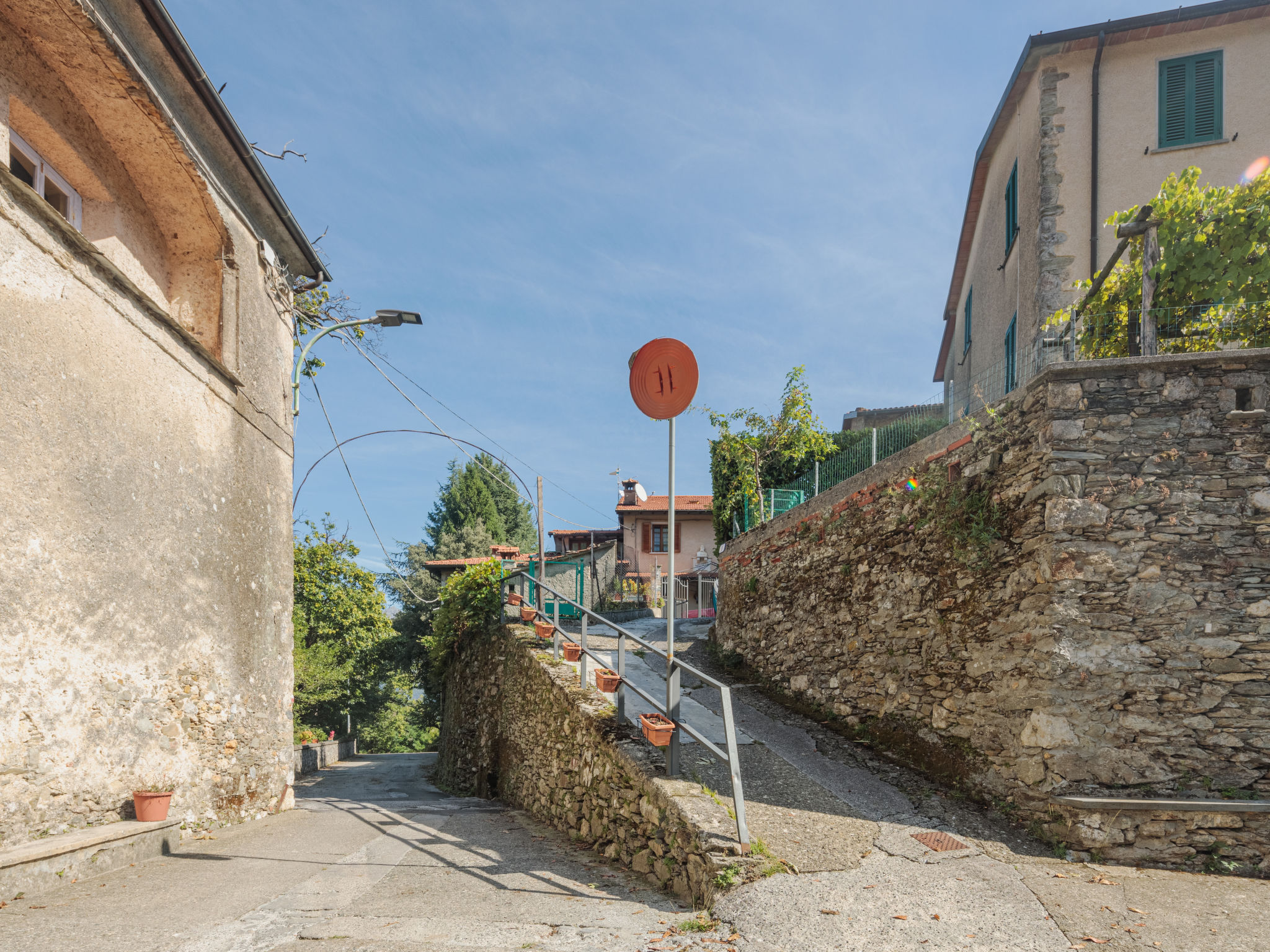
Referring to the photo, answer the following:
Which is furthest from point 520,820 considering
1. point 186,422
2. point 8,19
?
point 8,19

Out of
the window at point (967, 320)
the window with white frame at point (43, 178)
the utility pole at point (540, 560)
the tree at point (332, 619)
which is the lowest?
the tree at point (332, 619)

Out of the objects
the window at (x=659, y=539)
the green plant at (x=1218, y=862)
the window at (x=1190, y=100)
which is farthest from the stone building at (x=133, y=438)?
the window at (x=659, y=539)

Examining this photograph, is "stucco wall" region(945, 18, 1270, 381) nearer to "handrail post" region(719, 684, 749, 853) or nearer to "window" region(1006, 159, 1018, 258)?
"window" region(1006, 159, 1018, 258)

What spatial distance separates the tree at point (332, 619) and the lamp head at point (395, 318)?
12.2 metres

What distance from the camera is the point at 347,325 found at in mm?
10367

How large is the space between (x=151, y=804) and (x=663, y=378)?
515cm

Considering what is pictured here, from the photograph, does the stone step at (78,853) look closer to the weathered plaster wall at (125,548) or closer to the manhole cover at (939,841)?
the weathered plaster wall at (125,548)

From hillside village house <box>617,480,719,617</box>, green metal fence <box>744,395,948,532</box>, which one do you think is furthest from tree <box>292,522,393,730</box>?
green metal fence <box>744,395,948,532</box>

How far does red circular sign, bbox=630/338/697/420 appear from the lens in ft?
19.3

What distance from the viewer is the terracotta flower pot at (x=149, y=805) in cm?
570

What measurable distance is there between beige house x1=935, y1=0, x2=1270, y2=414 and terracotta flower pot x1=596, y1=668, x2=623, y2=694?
603 centimetres

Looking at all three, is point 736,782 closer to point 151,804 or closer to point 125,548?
point 151,804

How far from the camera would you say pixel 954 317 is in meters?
17.9

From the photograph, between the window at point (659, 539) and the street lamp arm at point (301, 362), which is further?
the window at point (659, 539)
